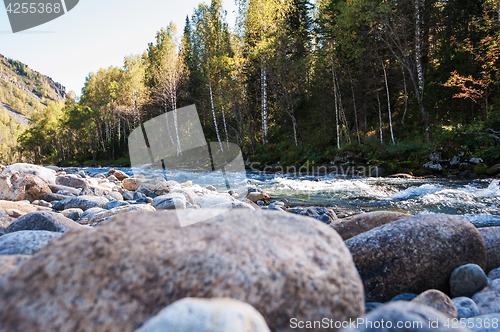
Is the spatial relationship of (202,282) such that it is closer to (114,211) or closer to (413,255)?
(413,255)

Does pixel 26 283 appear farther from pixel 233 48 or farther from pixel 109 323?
pixel 233 48

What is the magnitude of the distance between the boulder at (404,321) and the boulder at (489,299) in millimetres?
1123

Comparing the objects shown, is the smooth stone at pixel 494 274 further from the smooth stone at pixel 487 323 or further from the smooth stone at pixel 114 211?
the smooth stone at pixel 114 211

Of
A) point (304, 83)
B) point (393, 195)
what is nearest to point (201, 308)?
point (393, 195)

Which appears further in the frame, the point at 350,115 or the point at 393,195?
the point at 350,115

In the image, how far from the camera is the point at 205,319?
96 cm

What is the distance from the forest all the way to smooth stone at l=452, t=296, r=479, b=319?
416 inches

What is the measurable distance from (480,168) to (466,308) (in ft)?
33.1

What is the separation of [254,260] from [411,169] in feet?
38.9

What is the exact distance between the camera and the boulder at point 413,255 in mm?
2139

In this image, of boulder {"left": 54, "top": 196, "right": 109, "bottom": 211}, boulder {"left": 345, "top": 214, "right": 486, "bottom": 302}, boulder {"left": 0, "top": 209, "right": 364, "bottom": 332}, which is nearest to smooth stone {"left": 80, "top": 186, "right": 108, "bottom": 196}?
boulder {"left": 54, "top": 196, "right": 109, "bottom": 211}

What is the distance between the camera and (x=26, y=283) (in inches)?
42.4

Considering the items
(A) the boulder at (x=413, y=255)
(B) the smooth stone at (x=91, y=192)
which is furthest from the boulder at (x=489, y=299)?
(B) the smooth stone at (x=91, y=192)

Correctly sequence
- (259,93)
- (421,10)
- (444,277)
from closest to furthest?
1. (444,277)
2. (421,10)
3. (259,93)
